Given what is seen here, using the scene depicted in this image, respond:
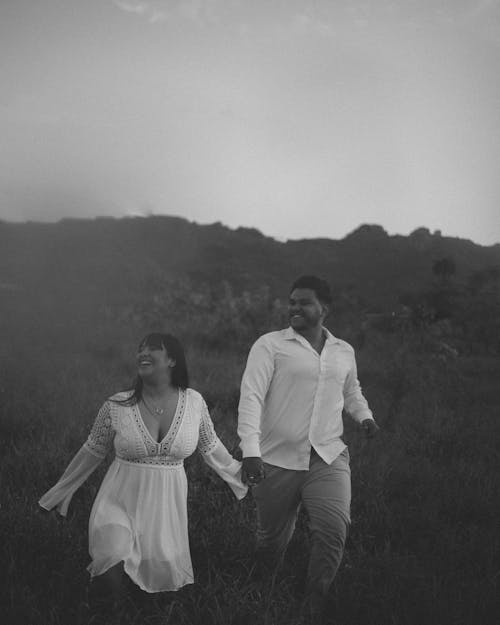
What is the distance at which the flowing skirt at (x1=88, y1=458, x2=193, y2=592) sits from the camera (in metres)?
2.88

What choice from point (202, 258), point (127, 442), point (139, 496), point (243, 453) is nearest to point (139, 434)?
point (127, 442)

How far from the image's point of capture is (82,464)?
3.26 m

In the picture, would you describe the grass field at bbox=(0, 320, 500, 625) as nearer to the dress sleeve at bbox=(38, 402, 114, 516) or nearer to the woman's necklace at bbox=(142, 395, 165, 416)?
the dress sleeve at bbox=(38, 402, 114, 516)

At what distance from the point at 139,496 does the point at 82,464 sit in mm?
472

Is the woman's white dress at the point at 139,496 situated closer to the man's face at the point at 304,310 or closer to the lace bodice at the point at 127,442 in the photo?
the lace bodice at the point at 127,442

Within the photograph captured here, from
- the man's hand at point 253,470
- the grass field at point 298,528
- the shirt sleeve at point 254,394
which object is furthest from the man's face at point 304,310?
the grass field at point 298,528

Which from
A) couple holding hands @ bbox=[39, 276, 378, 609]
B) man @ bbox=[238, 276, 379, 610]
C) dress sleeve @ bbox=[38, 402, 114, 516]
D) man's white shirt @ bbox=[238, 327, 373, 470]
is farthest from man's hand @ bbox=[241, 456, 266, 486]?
dress sleeve @ bbox=[38, 402, 114, 516]

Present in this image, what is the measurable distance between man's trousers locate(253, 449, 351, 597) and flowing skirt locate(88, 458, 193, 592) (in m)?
0.62

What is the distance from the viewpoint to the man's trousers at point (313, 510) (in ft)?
10.4

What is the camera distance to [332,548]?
3.16 metres

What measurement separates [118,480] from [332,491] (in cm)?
133

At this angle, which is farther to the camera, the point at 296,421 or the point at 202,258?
the point at 202,258

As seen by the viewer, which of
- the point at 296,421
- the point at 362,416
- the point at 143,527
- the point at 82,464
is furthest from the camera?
the point at 362,416

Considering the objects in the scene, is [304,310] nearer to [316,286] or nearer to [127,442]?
[316,286]
